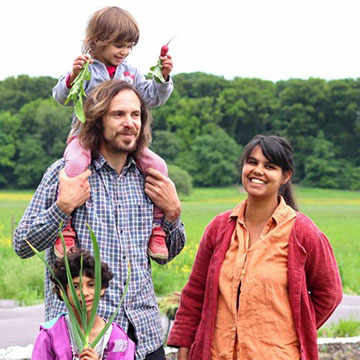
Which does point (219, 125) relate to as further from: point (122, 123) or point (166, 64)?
point (122, 123)

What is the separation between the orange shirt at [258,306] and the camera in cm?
297

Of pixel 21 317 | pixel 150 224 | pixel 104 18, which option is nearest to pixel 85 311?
pixel 150 224

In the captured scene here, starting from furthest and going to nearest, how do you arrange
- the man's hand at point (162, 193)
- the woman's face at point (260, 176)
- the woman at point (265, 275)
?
the man's hand at point (162, 193)
the woman's face at point (260, 176)
the woman at point (265, 275)

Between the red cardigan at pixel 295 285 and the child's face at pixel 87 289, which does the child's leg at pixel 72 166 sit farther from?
the red cardigan at pixel 295 285

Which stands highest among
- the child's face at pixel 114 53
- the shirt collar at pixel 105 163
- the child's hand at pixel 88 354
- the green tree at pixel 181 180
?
the child's face at pixel 114 53

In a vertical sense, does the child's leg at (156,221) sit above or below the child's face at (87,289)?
above

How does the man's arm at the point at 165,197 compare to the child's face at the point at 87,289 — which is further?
the man's arm at the point at 165,197

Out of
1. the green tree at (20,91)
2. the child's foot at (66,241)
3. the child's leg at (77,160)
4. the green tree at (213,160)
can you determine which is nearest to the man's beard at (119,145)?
the child's leg at (77,160)

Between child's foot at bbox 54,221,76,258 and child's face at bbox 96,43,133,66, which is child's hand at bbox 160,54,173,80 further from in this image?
child's foot at bbox 54,221,76,258

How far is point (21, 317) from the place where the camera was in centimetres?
796

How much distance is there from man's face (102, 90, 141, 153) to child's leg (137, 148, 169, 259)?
0.54 feet

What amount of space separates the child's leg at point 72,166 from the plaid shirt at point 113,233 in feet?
0.12

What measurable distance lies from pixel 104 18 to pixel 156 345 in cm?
149

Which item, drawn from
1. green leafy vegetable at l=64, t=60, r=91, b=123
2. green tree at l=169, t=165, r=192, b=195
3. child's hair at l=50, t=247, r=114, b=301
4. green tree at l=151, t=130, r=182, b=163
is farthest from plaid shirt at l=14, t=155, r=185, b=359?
green tree at l=151, t=130, r=182, b=163
